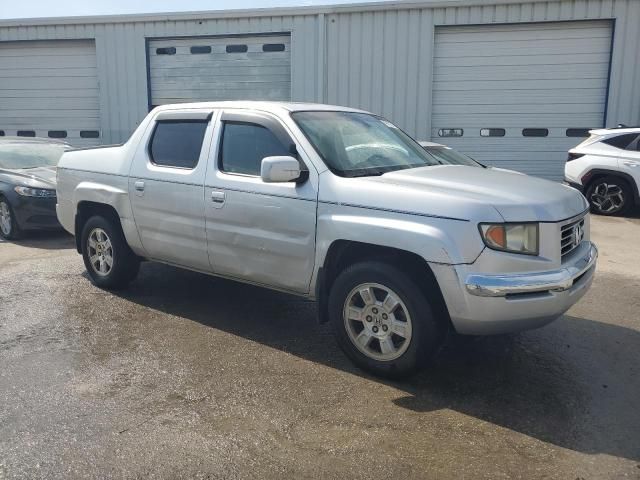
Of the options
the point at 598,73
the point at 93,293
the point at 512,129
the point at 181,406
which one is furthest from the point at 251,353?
the point at 598,73

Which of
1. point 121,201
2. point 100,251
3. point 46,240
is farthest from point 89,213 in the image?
point 46,240

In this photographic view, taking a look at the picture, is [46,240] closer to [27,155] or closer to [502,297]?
[27,155]

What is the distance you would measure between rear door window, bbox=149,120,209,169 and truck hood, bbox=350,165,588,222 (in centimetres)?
164

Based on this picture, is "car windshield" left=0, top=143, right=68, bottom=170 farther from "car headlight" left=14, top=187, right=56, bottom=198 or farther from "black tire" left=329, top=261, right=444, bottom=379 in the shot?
"black tire" left=329, top=261, right=444, bottom=379

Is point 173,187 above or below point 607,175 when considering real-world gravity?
above

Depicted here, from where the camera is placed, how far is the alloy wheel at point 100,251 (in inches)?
220

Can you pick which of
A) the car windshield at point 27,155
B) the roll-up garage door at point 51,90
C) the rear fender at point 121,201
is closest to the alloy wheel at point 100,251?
the rear fender at point 121,201

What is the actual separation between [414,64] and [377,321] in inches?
396

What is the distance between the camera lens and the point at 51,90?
14977 millimetres

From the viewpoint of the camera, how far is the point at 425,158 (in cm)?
471

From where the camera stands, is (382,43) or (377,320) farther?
(382,43)

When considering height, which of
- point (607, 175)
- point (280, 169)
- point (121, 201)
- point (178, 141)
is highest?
point (178, 141)

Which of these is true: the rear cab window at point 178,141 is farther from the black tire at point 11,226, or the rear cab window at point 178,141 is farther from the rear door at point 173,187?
the black tire at point 11,226

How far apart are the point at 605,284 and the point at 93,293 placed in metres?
5.09
